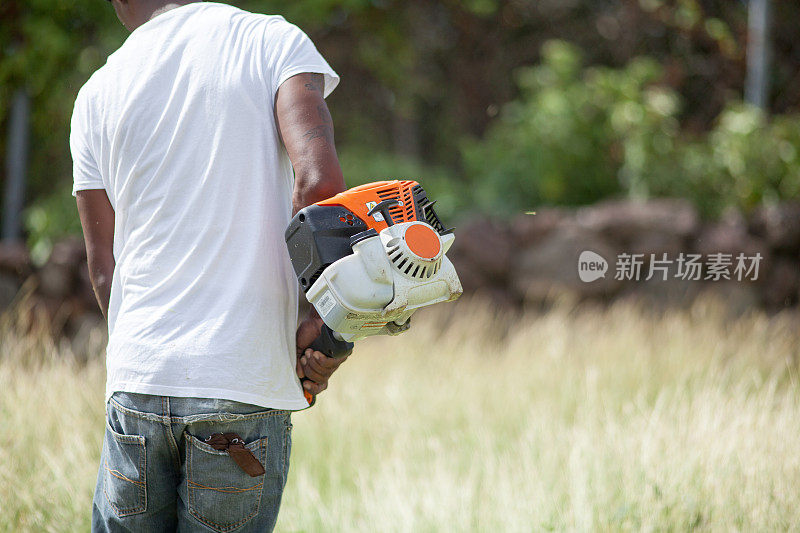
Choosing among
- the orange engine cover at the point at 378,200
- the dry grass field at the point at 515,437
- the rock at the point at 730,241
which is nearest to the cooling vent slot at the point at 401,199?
the orange engine cover at the point at 378,200

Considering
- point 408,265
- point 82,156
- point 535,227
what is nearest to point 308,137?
point 408,265

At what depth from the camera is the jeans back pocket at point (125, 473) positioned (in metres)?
1.75

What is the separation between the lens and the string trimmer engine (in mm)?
1652

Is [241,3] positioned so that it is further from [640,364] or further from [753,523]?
[753,523]

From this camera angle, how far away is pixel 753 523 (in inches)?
115

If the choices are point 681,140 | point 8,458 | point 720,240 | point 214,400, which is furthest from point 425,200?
point 681,140

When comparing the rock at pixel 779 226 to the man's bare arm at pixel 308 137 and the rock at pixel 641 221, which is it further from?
the man's bare arm at pixel 308 137

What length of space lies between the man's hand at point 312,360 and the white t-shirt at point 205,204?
0.21ft

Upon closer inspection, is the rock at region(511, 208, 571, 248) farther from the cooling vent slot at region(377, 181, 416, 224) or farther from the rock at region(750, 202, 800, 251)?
the cooling vent slot at region(377, 181, 416, 224)

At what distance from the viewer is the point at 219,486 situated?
1728 millimetres

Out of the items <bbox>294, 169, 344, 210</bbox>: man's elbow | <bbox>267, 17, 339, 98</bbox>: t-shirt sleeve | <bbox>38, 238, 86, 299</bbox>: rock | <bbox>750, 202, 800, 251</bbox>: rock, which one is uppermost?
<bbox>267, 17, 339, 98</bbox>: t-shirt sleeve

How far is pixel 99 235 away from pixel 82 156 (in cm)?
20

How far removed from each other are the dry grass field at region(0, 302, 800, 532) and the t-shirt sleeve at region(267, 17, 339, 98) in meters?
1.87

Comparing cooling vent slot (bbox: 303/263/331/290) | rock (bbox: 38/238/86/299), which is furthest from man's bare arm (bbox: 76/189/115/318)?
rock (bbox: 38/238/86/299)
